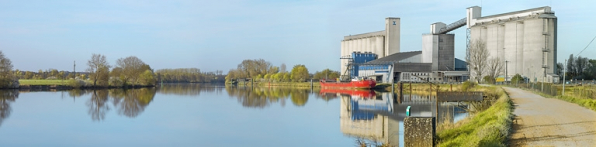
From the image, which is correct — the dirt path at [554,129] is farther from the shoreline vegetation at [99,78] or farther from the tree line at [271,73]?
the tree line at [271,73]

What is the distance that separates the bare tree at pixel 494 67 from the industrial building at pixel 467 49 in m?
0.53

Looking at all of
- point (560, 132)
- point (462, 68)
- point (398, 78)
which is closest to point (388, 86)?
point (398, 78)

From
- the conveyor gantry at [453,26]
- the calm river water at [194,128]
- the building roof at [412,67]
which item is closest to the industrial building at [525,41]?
the conveyor gantry at [453,26]

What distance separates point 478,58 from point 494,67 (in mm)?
2101

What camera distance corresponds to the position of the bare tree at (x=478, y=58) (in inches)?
2392

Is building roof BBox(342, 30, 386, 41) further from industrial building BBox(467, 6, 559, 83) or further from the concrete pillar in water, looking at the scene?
the concrete pillar in water

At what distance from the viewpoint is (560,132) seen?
12.3m

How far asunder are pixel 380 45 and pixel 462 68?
16590mm

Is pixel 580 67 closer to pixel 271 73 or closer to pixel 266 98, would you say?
pixel 266 98

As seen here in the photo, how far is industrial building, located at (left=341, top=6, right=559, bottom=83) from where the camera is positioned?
55.3 m

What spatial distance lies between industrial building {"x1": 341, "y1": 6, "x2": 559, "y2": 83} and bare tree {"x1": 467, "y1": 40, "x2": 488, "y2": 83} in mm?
1040

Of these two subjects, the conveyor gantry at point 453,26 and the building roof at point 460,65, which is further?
the building roof at point 460,65

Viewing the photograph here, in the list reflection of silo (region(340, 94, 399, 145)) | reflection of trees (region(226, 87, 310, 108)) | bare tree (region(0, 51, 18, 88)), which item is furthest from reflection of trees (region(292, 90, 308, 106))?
bare tree (region(0, 51, 18, 88))

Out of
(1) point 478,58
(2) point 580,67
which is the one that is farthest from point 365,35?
(1) point 478,58
